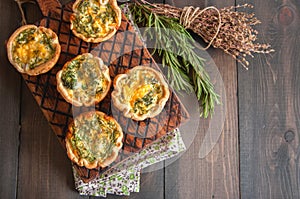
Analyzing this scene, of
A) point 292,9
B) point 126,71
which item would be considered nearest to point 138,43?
point 126,71

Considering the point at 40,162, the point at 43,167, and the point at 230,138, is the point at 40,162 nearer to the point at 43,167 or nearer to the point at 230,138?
the point at 43,167

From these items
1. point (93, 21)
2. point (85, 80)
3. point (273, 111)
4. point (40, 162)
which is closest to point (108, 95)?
point (85, 80)

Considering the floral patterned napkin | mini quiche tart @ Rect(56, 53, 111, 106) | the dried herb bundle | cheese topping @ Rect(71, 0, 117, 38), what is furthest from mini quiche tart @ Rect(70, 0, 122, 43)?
the floral patterned napkin

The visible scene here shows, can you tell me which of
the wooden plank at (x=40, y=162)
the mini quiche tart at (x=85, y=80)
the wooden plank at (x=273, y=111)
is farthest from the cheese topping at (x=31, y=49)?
the wooden plank at (x=273, y=111)

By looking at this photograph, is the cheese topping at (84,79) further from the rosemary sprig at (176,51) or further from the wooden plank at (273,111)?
the wooden plank at (273,111)

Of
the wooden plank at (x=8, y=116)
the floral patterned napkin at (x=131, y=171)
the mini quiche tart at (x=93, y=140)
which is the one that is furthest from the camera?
the wooden plank at (x=8, y=116)

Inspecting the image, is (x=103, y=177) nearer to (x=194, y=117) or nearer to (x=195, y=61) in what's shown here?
(x=194, y=117)

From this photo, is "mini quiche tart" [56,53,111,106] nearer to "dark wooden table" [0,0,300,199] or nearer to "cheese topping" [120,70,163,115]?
"cheese topping" [120,70,163,115]
